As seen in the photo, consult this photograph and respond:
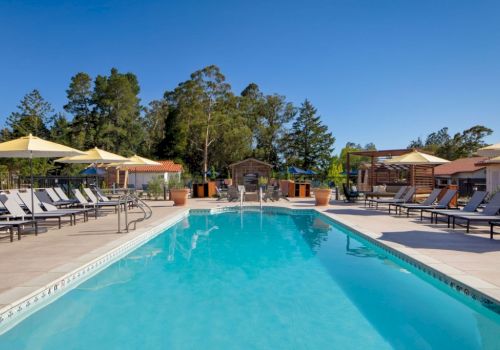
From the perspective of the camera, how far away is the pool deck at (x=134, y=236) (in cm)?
428

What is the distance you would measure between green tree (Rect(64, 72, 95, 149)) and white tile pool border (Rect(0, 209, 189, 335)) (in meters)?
35.8

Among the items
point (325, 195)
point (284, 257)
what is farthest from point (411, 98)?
point (284, 257)

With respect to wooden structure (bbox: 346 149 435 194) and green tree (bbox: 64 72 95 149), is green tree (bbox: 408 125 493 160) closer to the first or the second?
wooden structure (bbox: 346 149 435 194)

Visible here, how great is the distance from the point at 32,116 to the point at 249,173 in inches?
1072

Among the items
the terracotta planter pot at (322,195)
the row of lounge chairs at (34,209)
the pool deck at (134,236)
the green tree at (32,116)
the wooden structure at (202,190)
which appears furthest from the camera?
the green tree at (32,116)

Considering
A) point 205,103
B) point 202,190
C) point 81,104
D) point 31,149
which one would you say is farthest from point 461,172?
point 81,104

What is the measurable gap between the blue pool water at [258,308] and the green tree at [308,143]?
35.1 meters

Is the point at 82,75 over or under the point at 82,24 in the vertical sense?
over

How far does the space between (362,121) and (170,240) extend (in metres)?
28.5

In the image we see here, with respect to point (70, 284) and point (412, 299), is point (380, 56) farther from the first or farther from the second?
point (70, 284)

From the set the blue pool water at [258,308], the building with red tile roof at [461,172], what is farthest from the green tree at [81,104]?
the building with red tile roof at [461,172]

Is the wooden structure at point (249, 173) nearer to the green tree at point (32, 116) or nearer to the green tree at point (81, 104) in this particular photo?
the green tree at point (81, 104)

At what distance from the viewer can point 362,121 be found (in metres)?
33.1

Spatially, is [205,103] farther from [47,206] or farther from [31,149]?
[31,149]
